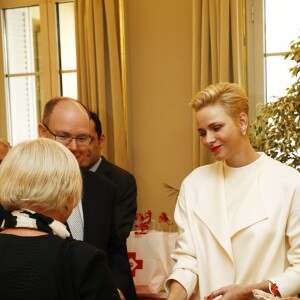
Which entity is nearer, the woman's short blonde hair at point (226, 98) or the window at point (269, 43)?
the woman's short blonde hair at point (226, 98)

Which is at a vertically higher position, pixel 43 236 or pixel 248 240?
pixel 43 236

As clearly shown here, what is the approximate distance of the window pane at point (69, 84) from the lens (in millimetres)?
4883

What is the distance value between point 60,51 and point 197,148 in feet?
6.05

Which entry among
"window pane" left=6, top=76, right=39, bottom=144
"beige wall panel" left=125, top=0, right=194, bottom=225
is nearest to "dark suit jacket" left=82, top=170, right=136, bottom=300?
"beige wall panel" left=125, top=0, right=194, bottom=225

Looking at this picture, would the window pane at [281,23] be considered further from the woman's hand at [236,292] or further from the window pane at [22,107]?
the woman's hand at [236,292]

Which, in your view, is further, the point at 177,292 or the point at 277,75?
the point at 277,75

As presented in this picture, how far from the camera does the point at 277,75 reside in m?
4.25

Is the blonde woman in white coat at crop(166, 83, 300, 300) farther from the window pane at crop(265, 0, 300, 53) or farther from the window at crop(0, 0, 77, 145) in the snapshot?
the window at crop(0, 0, 77, 145)

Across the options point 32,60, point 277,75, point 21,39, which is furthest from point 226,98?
point 21,39

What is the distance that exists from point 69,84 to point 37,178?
12.2 ft

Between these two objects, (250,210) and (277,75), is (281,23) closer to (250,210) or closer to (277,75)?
(277,75)

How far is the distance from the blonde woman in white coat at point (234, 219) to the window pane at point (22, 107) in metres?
3.41

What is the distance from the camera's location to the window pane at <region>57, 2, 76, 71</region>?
4820 millimetres

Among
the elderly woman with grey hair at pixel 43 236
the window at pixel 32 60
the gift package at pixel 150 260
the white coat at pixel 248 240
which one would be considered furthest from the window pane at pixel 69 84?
the elderly woman with grey hair at pixel 43 236
